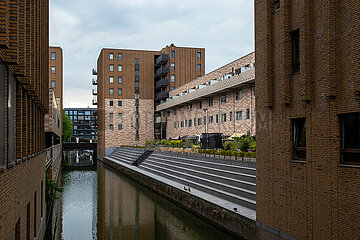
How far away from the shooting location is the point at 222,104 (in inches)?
1673

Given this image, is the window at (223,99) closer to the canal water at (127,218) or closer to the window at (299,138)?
the canal water at (127,218)

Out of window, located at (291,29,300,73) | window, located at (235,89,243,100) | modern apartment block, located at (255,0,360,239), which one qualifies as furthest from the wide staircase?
window, located at (235,89,243,100)

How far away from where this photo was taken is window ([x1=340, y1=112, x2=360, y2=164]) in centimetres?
1034

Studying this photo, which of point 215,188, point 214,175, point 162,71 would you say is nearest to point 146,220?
point 215,188

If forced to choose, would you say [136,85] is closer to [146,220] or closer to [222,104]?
[222,104]

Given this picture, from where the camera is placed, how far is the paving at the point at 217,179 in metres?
18.2

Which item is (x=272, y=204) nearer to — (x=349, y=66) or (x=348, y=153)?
(x=348, y=153)

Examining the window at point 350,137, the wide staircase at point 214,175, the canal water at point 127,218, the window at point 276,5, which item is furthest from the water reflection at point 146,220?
the window at point 276,5

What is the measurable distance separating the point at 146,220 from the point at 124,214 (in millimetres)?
2119

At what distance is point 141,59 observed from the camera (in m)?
73.1

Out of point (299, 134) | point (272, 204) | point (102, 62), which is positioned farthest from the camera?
point (102, 62)

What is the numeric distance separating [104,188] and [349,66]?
27.6m

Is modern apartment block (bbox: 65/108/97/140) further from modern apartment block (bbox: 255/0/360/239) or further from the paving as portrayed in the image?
modern apartment block (bbox: 255/0/360/239)

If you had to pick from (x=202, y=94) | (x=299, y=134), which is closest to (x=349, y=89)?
(x=299, y=134)
